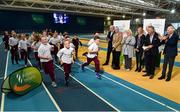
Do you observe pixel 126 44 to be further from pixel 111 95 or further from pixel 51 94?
pixel 51 94

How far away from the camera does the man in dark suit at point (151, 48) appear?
821 cm

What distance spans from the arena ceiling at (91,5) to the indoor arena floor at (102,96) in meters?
22.0

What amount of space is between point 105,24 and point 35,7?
18657 mm

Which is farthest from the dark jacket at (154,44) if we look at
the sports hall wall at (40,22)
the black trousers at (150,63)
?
the sports hall wall at (40,22)

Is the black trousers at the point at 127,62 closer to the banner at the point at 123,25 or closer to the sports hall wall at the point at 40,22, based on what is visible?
the banner at the point at 123,25

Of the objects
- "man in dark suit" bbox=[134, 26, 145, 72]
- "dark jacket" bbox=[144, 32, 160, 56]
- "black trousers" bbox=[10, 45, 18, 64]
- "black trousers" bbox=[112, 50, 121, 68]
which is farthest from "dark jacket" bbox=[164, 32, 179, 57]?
"black trousers" bbox=[10, 45, 18, 64]

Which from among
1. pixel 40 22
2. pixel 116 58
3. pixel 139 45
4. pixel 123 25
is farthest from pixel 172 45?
pixel 40 22

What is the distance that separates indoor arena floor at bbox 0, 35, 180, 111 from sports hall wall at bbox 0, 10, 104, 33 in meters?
25.1

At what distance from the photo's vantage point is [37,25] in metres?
34.2

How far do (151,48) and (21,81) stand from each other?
4.70 m

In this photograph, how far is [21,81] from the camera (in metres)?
6.60

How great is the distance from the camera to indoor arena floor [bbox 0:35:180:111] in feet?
18.4

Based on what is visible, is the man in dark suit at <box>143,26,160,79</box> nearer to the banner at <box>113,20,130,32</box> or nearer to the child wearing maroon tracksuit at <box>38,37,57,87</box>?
the banner at <box>113,20,130,32</box>

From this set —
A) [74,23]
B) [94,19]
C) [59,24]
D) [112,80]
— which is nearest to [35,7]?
[59,24]
